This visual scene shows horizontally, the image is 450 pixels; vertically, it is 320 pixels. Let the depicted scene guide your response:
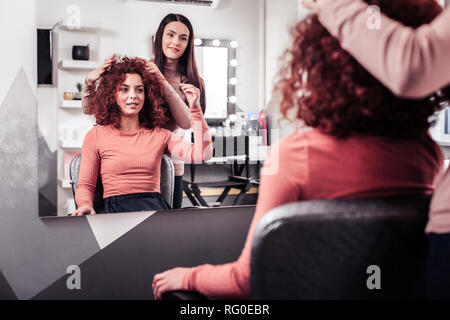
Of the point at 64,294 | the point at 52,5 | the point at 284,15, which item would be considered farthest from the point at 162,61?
the point at 64,294

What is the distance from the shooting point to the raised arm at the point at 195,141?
1697 mm

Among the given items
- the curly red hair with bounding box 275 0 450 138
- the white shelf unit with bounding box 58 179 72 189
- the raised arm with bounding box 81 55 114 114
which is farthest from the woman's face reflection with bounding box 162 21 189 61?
the curly red hair with bounding box 275 0 450 138

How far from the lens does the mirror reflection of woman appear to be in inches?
64.7

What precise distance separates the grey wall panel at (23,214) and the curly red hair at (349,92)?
3.89ft

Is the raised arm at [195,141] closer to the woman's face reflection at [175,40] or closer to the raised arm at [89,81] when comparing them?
the woman's face reflection at [175,40]

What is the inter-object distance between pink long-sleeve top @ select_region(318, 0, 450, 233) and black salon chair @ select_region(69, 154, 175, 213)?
1.11 m

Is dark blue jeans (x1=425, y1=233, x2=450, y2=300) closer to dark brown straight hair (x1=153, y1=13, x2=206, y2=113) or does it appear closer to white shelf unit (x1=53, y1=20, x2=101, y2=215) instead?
dark brown straight hair (x1=153, y1=13, x2=206, y2=113)

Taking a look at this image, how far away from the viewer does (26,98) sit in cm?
158

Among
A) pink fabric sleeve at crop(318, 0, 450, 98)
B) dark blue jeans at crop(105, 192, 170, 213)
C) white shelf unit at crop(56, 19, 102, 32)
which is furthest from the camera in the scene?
dark blue jeans at crop(105, 192, 170, 213)

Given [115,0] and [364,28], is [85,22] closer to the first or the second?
[115,0]

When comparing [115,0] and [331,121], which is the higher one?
[115,0]

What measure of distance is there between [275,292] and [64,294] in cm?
125

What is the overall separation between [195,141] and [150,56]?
38 cm

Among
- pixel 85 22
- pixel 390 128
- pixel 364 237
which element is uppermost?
pixel 85 22
